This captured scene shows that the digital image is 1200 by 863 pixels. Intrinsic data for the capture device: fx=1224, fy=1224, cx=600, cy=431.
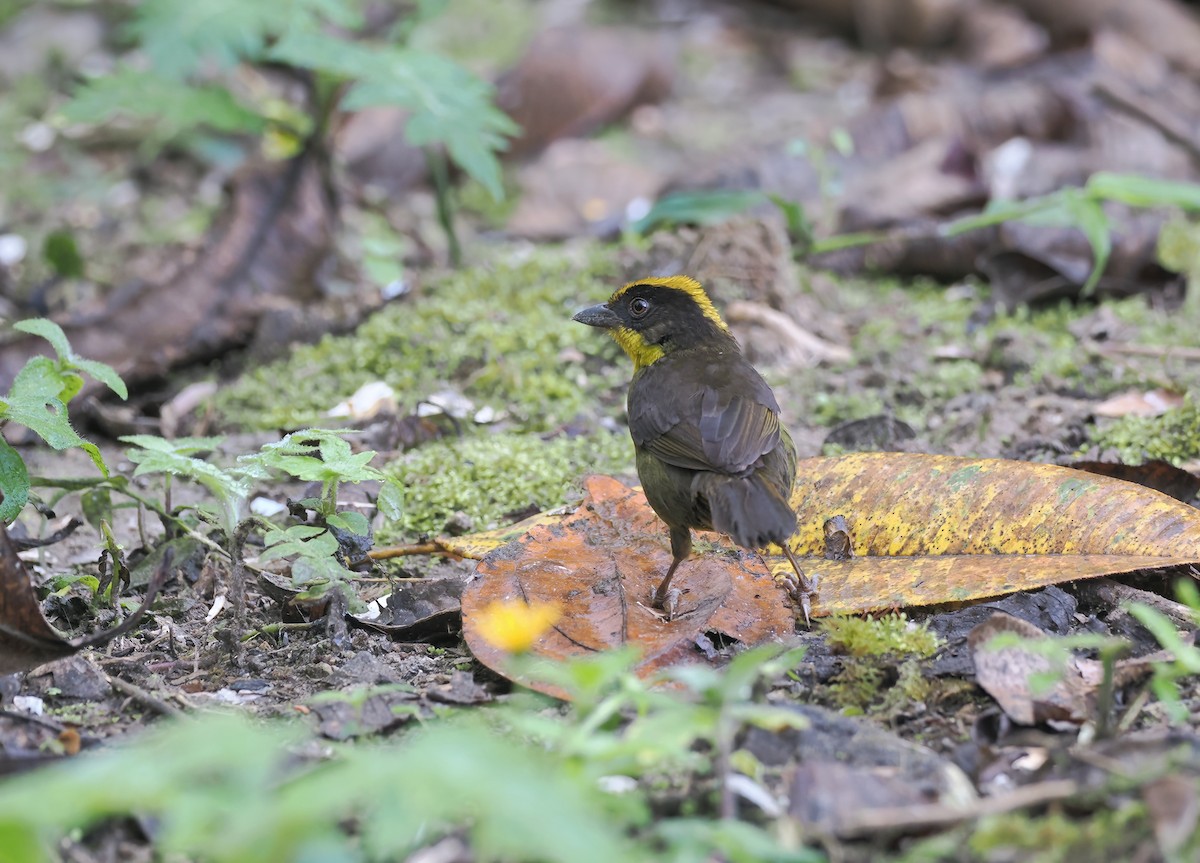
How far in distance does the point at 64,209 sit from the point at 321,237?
8.19 feet

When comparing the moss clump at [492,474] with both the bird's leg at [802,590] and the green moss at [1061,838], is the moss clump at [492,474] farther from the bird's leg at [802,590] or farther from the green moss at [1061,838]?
the green moss at [1061,838]

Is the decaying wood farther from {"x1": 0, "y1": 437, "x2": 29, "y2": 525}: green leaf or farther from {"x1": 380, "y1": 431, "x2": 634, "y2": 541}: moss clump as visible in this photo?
{"x1": 0, "y1": 437, "x2": 29, "y2": 525}: green leaf

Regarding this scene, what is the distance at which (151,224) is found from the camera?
25.4 feet

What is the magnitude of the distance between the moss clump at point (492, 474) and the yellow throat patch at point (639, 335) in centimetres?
40

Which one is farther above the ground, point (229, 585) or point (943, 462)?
point (943, 462)

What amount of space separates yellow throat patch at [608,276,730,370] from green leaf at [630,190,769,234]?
1.39 metres

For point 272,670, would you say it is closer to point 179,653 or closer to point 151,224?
point 179,653

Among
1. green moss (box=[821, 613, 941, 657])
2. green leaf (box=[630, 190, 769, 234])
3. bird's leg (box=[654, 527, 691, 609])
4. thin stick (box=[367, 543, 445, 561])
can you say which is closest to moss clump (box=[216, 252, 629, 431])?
green leaf (box=[630, 190, 769, 234])

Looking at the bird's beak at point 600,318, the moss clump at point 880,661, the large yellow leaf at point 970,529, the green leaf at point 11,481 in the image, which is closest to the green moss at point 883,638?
the moss clump at point 880,661

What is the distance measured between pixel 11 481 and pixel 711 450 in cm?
191

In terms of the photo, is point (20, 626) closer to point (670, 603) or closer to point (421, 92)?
point (670, 603)

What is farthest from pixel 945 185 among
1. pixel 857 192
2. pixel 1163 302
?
pixel 1163 302

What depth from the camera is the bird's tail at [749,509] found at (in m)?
3.18

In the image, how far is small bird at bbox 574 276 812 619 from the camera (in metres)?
3.31
